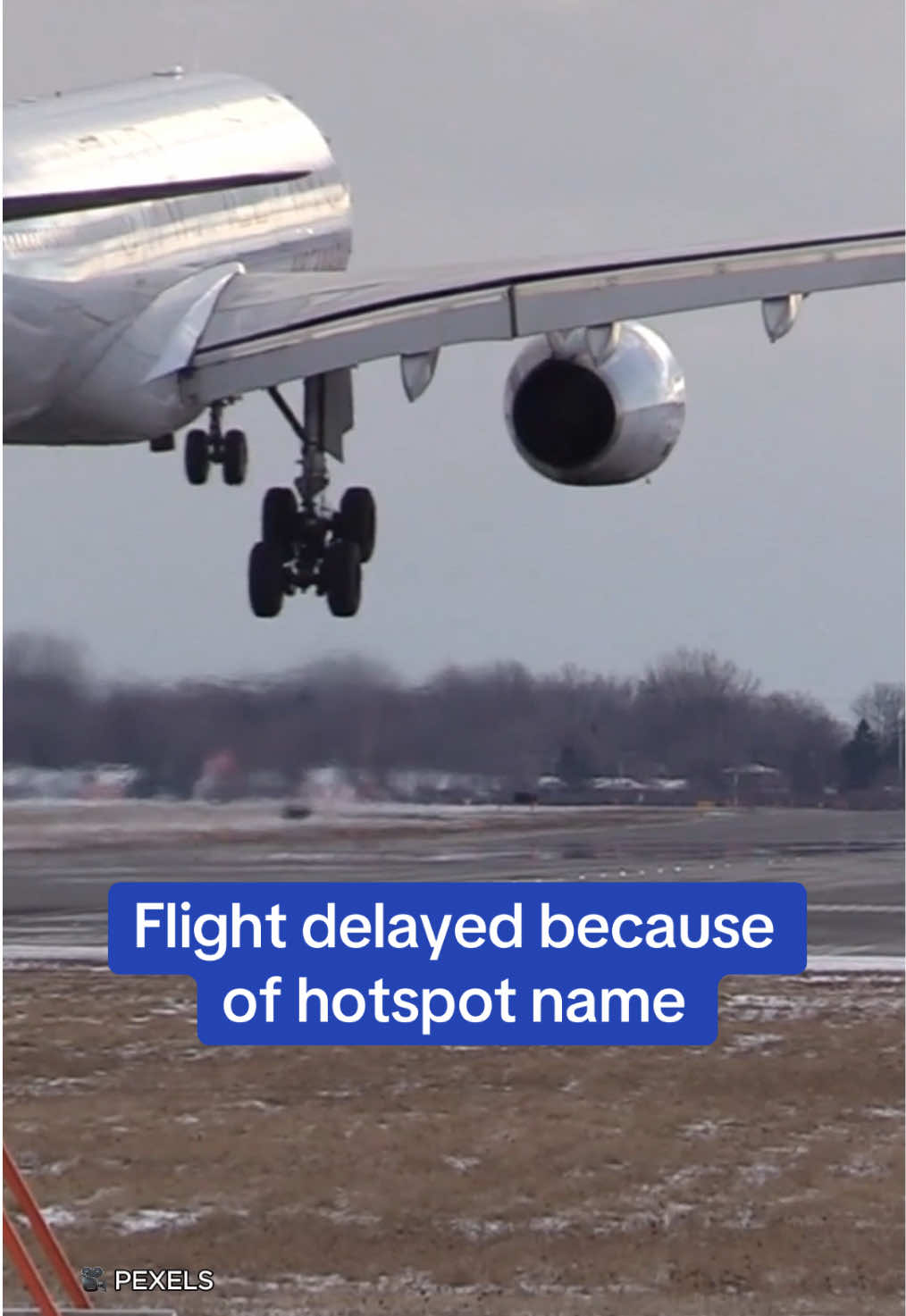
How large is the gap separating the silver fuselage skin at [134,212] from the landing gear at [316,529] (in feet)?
4.23

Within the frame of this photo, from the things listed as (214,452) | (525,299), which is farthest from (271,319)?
(525,299)

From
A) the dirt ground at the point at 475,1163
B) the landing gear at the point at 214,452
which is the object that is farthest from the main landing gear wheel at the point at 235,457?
the dirt ground at the point at 475,1163

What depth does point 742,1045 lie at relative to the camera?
13.5 meters

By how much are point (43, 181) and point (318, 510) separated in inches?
133

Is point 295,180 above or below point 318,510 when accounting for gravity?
above

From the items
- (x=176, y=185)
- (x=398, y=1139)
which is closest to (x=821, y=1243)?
(x=398, y=1139)

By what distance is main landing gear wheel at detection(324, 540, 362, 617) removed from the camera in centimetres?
1827

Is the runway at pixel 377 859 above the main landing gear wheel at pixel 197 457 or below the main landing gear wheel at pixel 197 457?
below

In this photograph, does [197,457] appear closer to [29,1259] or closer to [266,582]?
[266,582]

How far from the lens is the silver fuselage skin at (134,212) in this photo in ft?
52.7

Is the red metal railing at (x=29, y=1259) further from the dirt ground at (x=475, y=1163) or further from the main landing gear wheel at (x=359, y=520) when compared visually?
the main landing gear wheel at (x=359, y=520)

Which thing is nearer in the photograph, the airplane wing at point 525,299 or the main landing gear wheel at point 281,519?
the airplane wing at point 525,299

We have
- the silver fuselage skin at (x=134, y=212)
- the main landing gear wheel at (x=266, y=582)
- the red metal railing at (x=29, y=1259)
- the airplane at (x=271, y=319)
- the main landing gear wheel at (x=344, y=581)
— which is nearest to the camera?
the red metal railing at (x=29, y=1259)

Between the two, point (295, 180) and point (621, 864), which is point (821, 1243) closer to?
point (621, 864)
